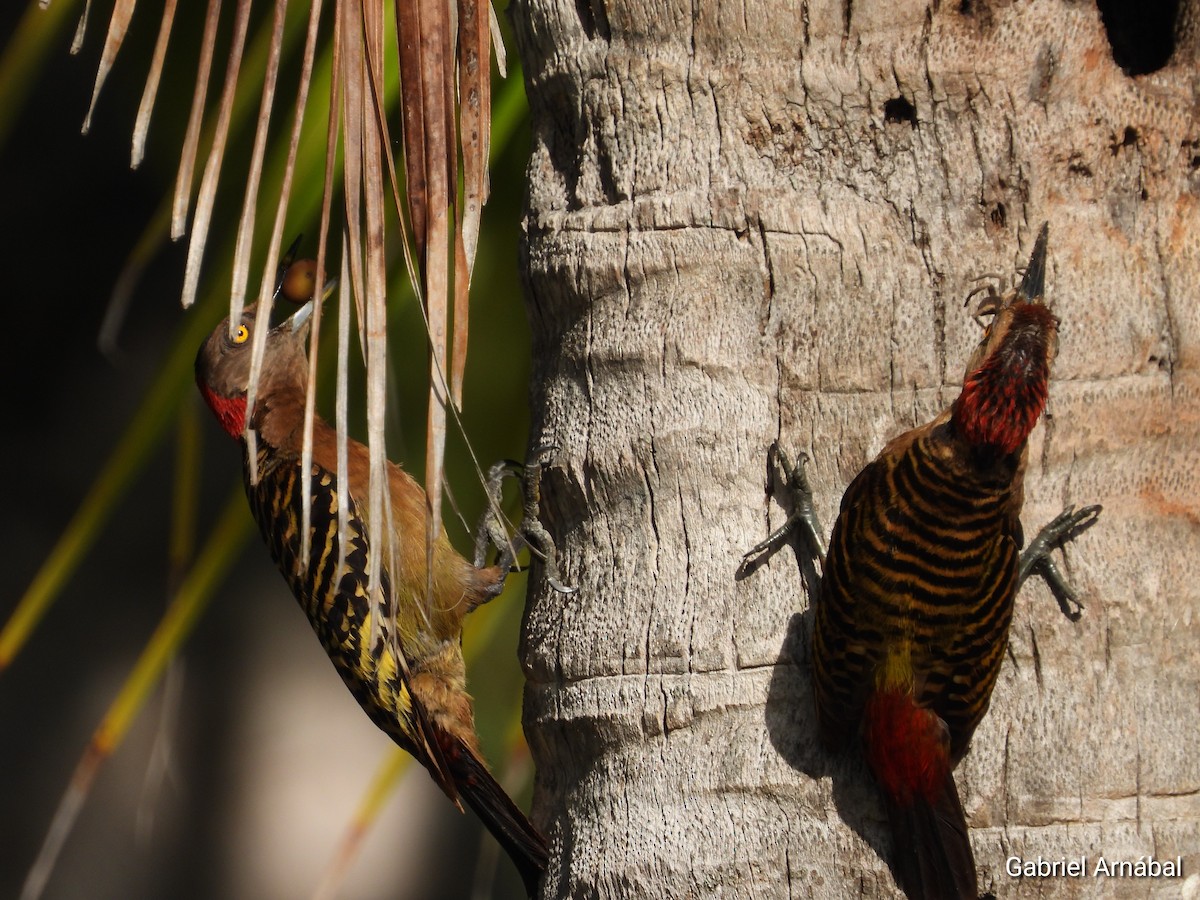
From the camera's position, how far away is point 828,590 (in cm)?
246

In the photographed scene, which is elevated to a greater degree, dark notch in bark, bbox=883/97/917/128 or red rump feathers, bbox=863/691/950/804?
dark notch in bark, bbox=883/97/917/128

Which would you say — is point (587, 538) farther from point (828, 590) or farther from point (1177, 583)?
point (1177, 583)

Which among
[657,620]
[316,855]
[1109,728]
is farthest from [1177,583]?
[316,855]

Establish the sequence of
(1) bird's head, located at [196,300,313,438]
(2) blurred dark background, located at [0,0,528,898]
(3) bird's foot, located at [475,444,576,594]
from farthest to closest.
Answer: (2) blurred dark background, located at [0,0,528,898] < (1) bird's head, located at [196,300,313,438] < (3) bird's foot, located at [475,444,576,594]

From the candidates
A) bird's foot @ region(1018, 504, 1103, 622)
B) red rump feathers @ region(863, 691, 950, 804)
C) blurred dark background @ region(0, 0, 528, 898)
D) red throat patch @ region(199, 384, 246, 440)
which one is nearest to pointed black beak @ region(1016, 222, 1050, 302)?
bird's foot @ region(1018, 504, 1103, 622)

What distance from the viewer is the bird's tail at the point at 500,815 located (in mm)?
3027

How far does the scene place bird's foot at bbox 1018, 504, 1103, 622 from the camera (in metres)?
2.40

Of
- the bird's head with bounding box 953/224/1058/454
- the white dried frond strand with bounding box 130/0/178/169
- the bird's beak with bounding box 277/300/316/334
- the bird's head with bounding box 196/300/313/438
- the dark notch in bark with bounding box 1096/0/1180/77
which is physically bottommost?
the bird's head with bounding box 953/224/1058/454

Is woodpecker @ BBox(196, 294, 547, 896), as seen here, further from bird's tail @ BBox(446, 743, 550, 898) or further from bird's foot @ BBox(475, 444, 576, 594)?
bird's foot @ BBox(475, 444, 576, 594)

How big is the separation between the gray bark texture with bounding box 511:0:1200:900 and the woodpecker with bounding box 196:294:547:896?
911 mm

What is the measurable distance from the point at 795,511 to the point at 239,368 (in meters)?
2.12

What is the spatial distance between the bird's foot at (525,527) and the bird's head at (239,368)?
2.26 feet

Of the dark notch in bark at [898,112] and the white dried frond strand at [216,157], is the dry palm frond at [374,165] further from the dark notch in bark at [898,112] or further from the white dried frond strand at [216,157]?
the dark notch in bark at [898,112]

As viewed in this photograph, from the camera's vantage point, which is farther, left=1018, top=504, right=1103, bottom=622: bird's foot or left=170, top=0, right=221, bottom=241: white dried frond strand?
left=1018, top=504, right=1103, bottom=622: bird's foot
